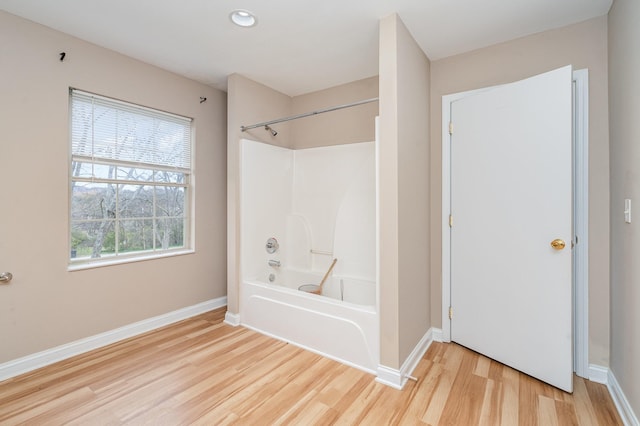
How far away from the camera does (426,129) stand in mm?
2619

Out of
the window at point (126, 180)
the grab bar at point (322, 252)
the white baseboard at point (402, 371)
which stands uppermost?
the window at point (126, 180)

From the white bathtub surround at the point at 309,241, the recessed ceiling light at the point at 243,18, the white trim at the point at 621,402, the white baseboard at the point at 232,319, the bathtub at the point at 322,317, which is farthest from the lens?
the white baseboard at the point at 232,319

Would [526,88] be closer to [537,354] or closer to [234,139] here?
[537,354]

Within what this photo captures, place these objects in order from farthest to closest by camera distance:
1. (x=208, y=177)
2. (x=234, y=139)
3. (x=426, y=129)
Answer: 1. (x=208, y=177)
2. (x=234, y=139)
3. (x=426, y=129)

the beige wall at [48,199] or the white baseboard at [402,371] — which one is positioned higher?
the beige wall at [48,199]

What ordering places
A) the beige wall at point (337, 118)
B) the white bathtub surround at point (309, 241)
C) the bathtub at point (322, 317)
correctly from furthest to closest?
the beige wall at point (337, 118)
the white bathtub surround at point (309, 241)
the bathtub at point (322, 317)

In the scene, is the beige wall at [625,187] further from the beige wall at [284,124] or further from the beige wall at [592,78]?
the beige wall at [284,124]

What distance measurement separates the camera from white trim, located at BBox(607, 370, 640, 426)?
1.55 m

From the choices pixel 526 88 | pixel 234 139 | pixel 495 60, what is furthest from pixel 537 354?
pixel 234 139

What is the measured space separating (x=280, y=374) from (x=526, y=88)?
267 cm

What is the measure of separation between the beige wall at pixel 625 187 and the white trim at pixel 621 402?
3 centimetres

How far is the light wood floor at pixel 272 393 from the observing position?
168 cm

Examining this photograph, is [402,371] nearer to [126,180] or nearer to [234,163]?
[234,163]

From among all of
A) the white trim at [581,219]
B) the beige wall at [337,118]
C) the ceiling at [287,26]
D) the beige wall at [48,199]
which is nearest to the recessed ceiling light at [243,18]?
the ceiling at [287,26]
